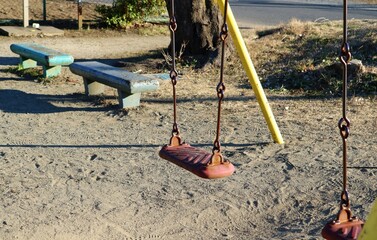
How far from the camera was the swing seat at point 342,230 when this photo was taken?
3.11 meters

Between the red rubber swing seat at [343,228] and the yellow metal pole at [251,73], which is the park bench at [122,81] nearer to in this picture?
the yellow metal pole at [251,73]

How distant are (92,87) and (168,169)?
3207 mm

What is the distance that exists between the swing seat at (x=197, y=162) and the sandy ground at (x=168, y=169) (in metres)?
0.89

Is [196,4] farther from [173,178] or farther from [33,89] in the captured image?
[173,178]

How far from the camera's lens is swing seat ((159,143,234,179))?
4.07 metres

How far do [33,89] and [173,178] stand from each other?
4141 mm

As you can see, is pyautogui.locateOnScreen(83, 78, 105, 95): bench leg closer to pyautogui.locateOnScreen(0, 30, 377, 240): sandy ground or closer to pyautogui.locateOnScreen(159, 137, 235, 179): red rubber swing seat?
pyautogui.locateOnScreen(0, 30, 377, 240): sandy ground

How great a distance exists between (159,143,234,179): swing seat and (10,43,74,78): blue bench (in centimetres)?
585

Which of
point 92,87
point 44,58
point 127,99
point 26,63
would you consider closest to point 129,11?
point 26,63

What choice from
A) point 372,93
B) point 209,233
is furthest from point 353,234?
point 372,93

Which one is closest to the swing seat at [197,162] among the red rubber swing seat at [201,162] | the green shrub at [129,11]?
the red rubber swing seat at [201,162]

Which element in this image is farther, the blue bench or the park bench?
the blue bench

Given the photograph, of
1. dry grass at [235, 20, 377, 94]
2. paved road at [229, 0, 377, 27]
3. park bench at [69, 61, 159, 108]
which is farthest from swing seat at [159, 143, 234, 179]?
paved road at [229, 0, 377, 27]

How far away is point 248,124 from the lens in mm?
7793
